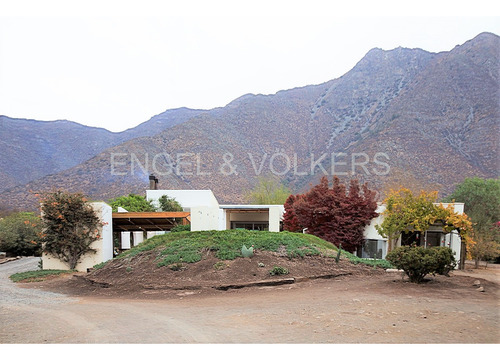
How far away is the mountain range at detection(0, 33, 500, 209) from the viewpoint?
130 ft

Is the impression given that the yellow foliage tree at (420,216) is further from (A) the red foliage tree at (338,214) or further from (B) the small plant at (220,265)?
(B) the small plant at (220,265)

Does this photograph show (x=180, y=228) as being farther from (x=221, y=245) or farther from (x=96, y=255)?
(x=221, y=245)

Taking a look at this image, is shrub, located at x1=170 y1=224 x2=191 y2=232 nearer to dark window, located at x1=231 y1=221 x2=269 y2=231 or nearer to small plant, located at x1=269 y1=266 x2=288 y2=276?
small plant, located at x1=269 y1=266 x2=288 y2=276

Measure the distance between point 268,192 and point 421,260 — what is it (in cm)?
3682

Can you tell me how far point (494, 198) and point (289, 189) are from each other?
22.0 m

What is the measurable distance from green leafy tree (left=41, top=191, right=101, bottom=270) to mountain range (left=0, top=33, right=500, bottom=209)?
25.9m

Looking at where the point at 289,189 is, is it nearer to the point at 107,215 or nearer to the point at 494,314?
the point at 107,215

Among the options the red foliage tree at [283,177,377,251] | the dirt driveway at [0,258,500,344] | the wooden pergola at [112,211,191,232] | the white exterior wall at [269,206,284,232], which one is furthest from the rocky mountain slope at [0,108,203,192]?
the dirt driveway at [0,258,500,344]

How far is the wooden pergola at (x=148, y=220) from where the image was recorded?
16.8 m

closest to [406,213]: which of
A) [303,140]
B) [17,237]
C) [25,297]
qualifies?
[25,297]

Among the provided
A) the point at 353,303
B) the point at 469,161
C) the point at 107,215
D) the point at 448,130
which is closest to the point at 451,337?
the point at 353,303

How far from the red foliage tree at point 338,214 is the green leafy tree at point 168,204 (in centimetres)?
1352

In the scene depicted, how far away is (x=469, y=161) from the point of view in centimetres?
3878

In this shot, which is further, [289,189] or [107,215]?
[289,189]
